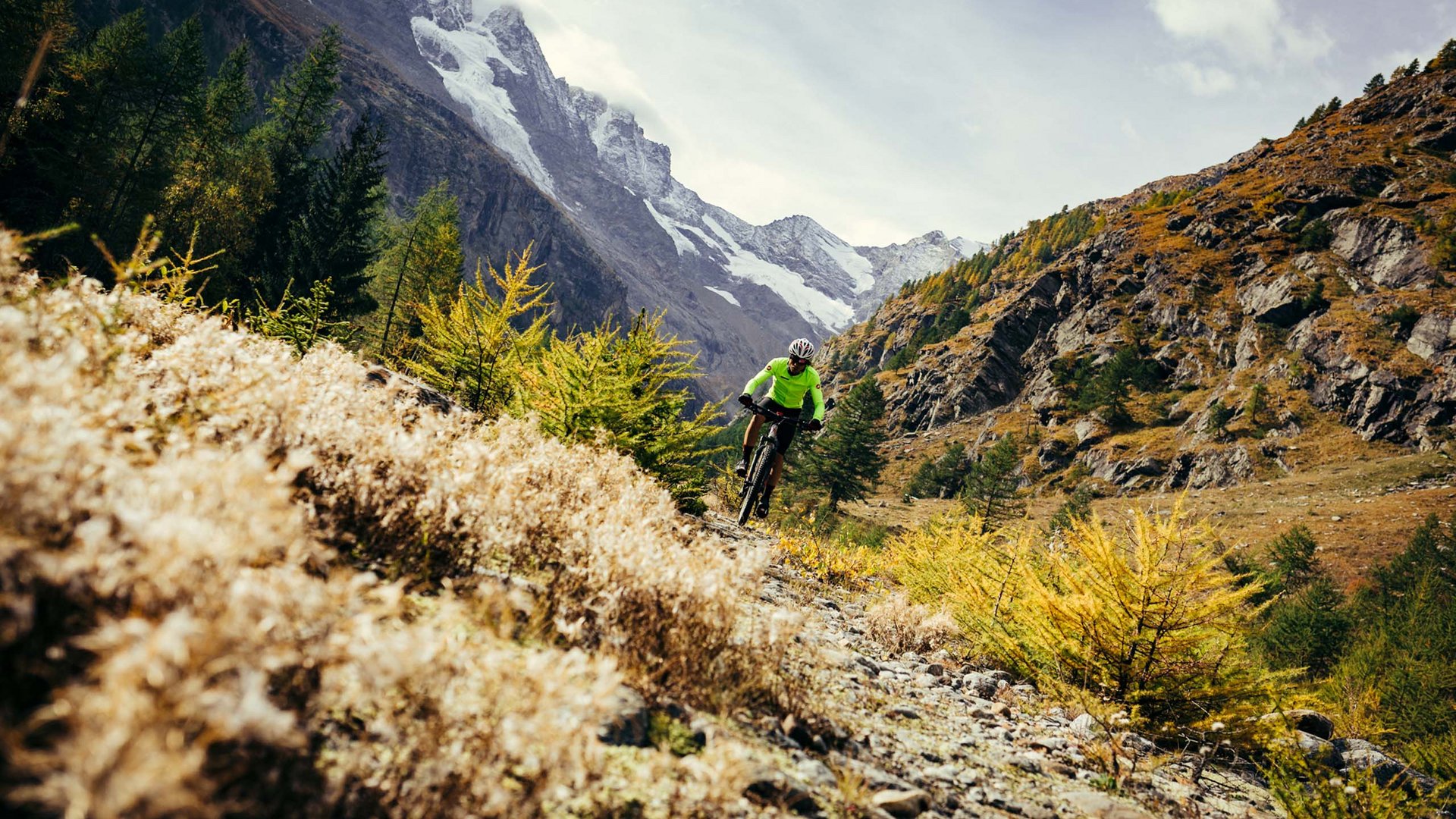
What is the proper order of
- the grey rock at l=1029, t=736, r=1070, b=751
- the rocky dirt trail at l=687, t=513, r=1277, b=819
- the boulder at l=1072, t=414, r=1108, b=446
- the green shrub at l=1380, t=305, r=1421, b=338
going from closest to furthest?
the rocky dirt trail at l=687, t=513, r=1277, b=819 → the grey rock at l=1029, t=736, r=1070, b=751 → the green shrub at l=1380, t=305, r=1421, b=338 → the boulder at l=1072, t=414, r=1108, b=446

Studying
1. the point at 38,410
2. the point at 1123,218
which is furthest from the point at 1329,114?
the point at 38,410

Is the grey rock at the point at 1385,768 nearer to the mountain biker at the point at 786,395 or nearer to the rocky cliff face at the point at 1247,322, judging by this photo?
the mountain biker at the point at 786,395

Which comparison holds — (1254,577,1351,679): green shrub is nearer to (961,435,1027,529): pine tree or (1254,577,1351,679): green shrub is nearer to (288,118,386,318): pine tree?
(961,435,1027,529): pine tree

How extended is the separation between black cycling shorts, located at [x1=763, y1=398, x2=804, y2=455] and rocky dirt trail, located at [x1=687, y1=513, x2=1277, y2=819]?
4.32m

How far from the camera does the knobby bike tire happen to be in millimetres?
10844

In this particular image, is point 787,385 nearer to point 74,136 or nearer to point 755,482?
point 755,482

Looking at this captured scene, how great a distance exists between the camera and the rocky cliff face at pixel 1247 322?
58.3 m

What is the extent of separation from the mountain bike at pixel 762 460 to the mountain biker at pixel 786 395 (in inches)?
2.9

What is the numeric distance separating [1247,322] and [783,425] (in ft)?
294

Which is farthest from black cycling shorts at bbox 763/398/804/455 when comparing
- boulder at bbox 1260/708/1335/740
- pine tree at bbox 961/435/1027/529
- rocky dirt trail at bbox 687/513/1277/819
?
pine tree at bbox 961/435/1027/529

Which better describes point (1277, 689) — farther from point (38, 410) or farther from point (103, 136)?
point (103, 136)

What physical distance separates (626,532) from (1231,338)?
94519 mm

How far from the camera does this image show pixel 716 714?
3.26 meters

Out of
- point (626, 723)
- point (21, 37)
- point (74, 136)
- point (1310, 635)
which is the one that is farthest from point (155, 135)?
point (1310, 635)
